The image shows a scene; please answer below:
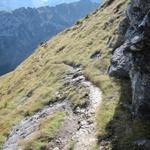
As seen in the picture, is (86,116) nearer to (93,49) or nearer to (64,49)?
(93,49)

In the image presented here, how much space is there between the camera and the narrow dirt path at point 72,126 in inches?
1582

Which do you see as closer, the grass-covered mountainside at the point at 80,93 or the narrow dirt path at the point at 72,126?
the grass-covered mountainside at the point at 80,93

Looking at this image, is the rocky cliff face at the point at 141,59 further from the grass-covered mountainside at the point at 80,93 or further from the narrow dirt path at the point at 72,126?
the narrow dirt path at the point at 72,126

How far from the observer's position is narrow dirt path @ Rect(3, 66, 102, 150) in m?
40.2

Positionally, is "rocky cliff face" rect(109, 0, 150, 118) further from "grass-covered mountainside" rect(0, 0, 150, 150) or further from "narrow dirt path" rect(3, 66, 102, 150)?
"narrow dirt path" rect(3, 66, 102, 150)

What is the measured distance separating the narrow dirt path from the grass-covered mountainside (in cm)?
55

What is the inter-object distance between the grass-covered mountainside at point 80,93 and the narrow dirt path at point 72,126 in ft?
1.81

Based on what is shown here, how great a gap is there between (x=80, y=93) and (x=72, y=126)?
29.5 feet

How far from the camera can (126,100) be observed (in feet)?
142

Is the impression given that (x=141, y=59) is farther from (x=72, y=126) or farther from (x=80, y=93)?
(x=80, y=93)

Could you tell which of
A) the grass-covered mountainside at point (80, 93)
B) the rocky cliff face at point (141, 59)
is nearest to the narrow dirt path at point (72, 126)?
the grass-covered mountainside at point (80, 93)

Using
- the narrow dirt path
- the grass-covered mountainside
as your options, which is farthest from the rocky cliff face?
the narrow dirt path

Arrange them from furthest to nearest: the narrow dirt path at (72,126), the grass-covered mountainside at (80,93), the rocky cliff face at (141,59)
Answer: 1. the narrow dirt path at (72,126)
2. the grass-covered mountainside at (80,93)
3. the rocky cliff face at (141,59)

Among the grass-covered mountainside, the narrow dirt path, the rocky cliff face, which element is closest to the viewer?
the rocky cliff face
